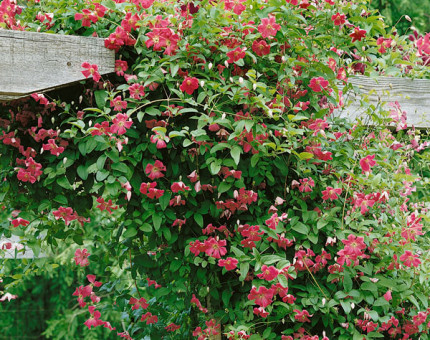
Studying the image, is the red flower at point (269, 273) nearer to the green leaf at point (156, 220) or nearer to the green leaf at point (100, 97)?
the green leaf at point (156, 220)

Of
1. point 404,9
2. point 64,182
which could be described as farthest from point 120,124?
point 404,9

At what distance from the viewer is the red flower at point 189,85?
1.52 metres

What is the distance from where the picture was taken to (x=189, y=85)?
153cm

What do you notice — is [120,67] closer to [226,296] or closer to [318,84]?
[318,84]

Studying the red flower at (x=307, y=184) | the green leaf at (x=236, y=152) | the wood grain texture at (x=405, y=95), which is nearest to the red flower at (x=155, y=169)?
the green leaf at (x=236, y=152)

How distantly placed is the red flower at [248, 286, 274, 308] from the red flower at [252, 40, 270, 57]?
0.70 meters

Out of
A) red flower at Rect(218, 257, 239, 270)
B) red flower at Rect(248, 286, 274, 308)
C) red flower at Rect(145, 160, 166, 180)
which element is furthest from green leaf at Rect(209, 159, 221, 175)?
red flower at Rect(248, 286, 274, 308)

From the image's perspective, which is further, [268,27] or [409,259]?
[409,259]

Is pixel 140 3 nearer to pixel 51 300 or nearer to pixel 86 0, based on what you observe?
pixel 86 0

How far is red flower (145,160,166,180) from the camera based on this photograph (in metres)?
1.56

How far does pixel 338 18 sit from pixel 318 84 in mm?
207

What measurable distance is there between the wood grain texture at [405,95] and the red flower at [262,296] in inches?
37.0

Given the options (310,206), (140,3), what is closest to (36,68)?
(140,3)

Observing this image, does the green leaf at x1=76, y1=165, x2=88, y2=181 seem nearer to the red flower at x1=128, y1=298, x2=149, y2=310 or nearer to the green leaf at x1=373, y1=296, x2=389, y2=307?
the red flower at x1=128, y1=298, x2=149, y2=310
